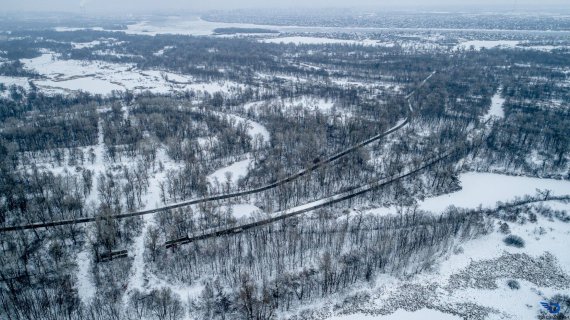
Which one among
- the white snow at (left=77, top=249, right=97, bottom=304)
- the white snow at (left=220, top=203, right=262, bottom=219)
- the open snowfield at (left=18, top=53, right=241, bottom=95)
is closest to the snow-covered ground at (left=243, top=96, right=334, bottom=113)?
the open snowfield at (left=18, top=53, right=241, bottom=95)

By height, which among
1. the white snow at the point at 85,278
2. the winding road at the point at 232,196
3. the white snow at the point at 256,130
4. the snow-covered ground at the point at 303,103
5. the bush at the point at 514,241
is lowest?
the white snow at the point at 85,278

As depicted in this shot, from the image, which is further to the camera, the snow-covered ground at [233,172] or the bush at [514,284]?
the snow-covered ground at [233,172]

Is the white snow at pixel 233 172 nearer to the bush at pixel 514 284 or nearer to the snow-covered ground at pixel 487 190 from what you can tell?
the snow-covered ground at pixel 487 190

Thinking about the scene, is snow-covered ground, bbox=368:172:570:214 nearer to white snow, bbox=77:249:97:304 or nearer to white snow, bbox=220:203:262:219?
Answer: white snow, bbox=220:203:262:219

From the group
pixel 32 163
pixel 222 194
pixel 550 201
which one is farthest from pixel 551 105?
pixel 32 163

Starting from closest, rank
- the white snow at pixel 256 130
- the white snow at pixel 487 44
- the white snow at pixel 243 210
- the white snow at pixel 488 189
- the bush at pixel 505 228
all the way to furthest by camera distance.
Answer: the bush at pixel 505 228 → the white snow at pixel 243 210 → the white snow at pixel 488 189 → the white snow at pixel 256 130 → the white snow at pixel 487 44

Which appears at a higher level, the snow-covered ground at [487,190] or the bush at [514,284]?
the snow-covered ground at [487,190]

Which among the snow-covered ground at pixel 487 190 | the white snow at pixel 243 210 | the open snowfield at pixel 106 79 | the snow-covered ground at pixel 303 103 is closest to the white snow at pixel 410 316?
the snow-covered ground at pixel 487 190
